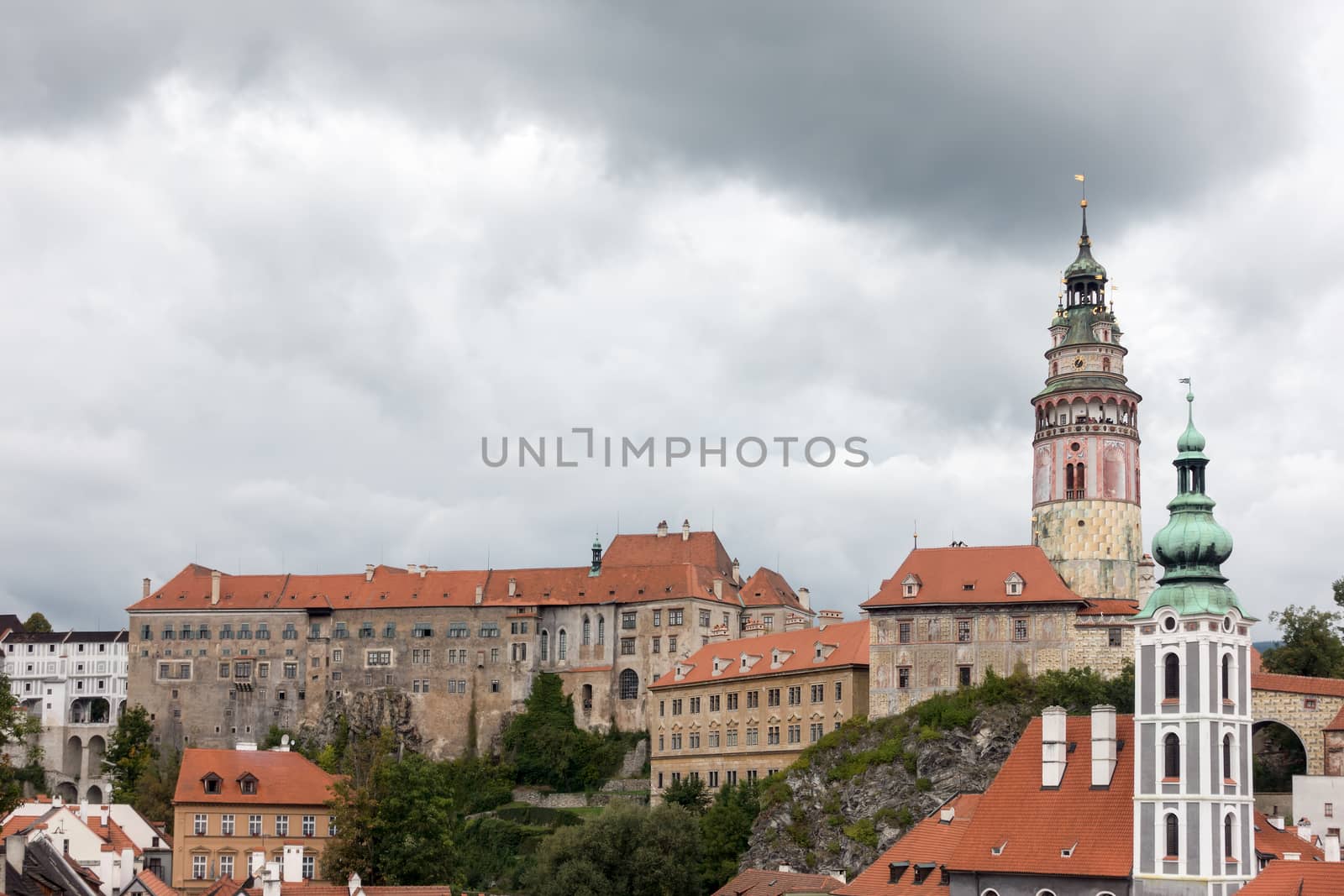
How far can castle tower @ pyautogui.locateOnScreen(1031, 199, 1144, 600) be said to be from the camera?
8194 cm

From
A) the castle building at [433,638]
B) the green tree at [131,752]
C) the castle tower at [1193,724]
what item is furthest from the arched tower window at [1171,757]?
the green tree at [131,752]

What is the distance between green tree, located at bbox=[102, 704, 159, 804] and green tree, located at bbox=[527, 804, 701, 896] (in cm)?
4215

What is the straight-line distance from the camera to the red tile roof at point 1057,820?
173 feet

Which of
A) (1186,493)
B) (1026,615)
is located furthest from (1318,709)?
(1186,493)

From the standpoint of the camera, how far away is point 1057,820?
54.1 meters

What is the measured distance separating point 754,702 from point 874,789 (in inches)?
408

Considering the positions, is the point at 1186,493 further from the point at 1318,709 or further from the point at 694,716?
the point at 694,716

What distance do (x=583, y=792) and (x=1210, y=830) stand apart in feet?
162

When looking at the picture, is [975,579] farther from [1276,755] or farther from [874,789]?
[1276,755]

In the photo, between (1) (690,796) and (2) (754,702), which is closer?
(1) (690,796)

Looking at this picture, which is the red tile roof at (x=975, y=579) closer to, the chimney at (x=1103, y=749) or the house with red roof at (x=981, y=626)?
the house with red roof at (x=981, y=626)

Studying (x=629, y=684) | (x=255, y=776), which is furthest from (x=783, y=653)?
(x=255, y=776)

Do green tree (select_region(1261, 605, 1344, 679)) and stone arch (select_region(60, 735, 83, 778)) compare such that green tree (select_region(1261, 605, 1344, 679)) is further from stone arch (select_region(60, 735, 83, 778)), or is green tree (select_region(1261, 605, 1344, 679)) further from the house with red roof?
stone arch (select_region(60, 735, 83, 778))

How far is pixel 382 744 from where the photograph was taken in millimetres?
80250
